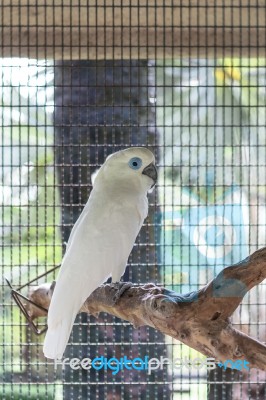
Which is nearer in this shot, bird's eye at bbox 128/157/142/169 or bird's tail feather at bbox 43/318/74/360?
bird's tail feather at bbox 43/318/74/360

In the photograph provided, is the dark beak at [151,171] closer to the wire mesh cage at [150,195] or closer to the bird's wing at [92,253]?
the bird's wing at [92,253]

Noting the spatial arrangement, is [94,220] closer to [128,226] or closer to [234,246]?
[128,226]

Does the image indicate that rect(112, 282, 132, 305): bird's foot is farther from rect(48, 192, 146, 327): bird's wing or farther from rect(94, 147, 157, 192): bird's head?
rect(94, 147, 157, 192): bird's head

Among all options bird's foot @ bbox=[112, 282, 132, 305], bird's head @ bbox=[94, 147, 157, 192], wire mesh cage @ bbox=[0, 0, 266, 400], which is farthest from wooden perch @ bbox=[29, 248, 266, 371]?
wire mesh cage @ bbox=[0, 0, 266, 400]

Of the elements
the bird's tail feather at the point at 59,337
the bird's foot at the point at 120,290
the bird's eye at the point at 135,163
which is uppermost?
the bird's eye at the point at 135,163

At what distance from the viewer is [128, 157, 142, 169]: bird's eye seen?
162 cm

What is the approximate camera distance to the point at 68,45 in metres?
2.09

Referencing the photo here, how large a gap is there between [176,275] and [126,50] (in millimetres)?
650

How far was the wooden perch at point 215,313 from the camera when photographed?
1218mm

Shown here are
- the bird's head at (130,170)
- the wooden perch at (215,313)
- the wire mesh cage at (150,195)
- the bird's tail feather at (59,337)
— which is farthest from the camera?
the wire mesh cage at (150,195)

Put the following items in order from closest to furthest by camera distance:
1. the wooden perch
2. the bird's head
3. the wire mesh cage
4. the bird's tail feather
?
the wooden perch, the bird's tail feather, the bird's head, the wire mesh cage

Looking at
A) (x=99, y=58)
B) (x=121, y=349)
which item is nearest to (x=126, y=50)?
(x=99, y=58)

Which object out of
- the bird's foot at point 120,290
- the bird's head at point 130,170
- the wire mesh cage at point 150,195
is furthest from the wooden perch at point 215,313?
the wire mesh cage at point 150,195

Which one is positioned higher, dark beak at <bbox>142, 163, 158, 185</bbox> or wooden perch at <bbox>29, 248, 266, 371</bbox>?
dark beak at <bbox>142, 163, 158, 185</bbox>
